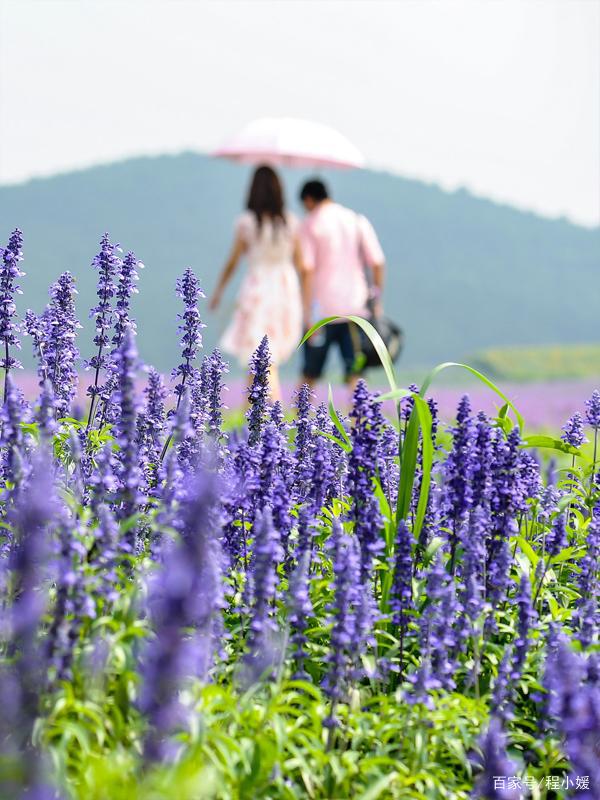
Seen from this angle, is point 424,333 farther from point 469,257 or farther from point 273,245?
point 273,245

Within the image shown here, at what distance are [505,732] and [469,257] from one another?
228 ft

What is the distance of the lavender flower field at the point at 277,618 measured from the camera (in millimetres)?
3561

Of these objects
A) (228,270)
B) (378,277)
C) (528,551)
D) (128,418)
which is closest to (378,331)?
(378,277)

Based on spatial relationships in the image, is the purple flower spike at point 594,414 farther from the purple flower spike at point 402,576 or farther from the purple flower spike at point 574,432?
the purple flower spike at point 402,576

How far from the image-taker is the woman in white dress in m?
16.2

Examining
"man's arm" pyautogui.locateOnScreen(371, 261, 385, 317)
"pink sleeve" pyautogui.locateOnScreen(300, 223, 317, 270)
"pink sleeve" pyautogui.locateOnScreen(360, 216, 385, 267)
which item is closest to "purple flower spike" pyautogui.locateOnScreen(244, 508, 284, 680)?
"pink sleeve" pyautogui.locateOnScreen(300, 223, 317, 270)

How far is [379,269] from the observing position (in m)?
17.2

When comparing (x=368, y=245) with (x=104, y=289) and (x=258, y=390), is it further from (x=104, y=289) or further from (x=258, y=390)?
(x=258, y=390)

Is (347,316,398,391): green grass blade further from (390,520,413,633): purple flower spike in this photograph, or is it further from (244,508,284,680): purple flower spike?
(244,508,284,680): purple flower spike

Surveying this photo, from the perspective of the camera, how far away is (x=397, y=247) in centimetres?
7300

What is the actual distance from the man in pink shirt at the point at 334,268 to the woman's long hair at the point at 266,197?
662 mm

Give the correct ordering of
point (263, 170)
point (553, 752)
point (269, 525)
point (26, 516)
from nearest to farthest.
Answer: point (26, 516), point (269, 525), point (553, 752), point (263, 170)

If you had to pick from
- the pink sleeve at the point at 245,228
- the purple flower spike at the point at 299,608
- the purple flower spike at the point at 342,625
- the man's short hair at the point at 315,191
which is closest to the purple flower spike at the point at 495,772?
the purple flower spike at the point at 342,625

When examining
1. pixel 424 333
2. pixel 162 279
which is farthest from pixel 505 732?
pixel 162 279
